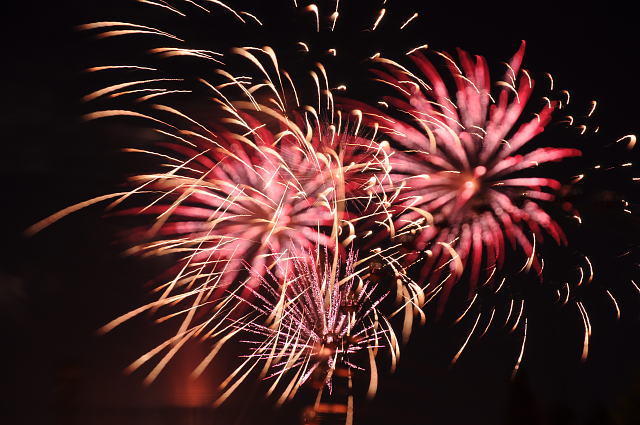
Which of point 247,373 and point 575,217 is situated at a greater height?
point 575,217

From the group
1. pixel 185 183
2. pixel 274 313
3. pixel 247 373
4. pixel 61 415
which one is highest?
pixel 185 183

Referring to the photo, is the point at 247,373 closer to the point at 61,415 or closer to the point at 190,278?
the point at 190,278

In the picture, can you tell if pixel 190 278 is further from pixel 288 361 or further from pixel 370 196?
pixel 370 196

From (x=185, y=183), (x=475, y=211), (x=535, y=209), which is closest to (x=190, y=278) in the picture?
(x=185, y=183)

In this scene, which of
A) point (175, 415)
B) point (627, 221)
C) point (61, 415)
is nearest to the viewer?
point (61, 415)

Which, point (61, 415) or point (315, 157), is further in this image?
point (315, 157)

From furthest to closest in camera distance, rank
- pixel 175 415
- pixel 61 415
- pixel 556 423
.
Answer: pixel 175 415 → pixel 556 423 → pixel 61 415

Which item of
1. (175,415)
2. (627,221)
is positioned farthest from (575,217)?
(175,415)

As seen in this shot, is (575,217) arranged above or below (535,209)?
below

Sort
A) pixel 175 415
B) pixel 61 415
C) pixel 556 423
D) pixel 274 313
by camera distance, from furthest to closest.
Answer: pixel 175 415 < pixel 556 423 < pixel 274 313 < pixel 61 415
